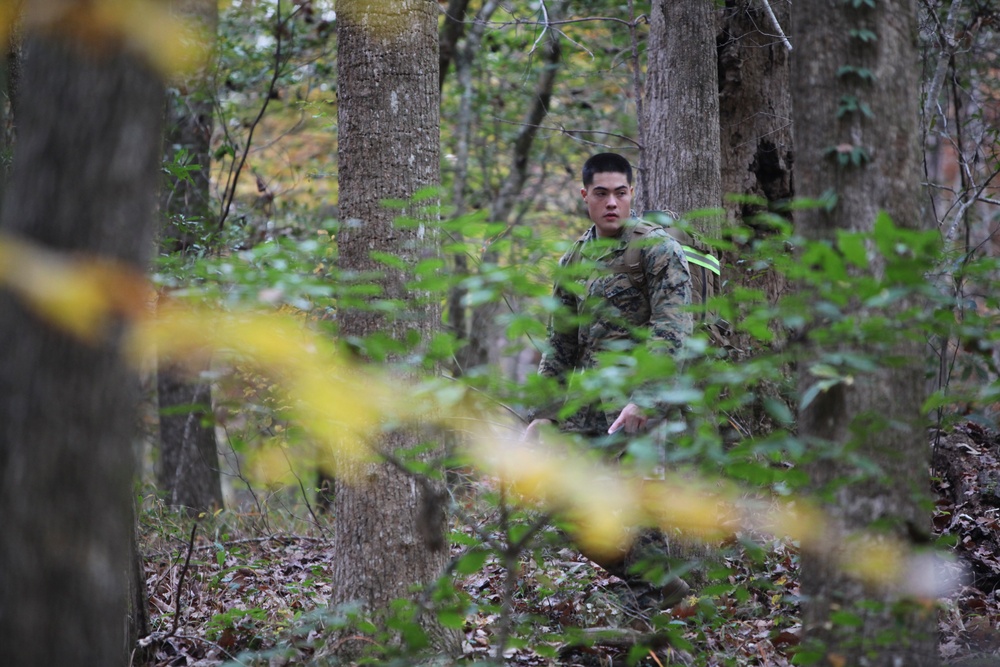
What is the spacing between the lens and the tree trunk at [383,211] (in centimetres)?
438

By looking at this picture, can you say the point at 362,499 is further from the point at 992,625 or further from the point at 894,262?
the point at 992,625

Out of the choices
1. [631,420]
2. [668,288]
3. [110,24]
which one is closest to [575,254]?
[668,288]

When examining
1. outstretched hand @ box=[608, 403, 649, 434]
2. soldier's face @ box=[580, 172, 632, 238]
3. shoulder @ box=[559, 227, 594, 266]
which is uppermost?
soldier's face @ box=[580, 172, 632, 238]

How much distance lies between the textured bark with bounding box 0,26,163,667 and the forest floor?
3.65 feet

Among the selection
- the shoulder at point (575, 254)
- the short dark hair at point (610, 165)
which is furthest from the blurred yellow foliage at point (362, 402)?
the short dark hair at point (610, 165)

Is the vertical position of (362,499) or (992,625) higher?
(362,499)

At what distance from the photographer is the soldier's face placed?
4.97m

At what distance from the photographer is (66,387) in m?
2.38

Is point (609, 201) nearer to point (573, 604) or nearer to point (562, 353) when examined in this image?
point (562, 353)

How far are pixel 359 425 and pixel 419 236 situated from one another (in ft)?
5.75

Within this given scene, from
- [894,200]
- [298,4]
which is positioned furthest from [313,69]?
[894,200]

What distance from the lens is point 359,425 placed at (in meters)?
2.95

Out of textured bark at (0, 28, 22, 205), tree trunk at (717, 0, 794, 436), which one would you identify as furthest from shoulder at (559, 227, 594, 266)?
textured bark at (0, 28, 22, 205)

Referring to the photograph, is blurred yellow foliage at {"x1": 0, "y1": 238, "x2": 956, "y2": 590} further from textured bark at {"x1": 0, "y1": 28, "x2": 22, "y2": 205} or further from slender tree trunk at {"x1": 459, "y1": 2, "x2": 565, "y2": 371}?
slender tree trunk at {"x1": 459, "y1": 2, "x2": 565, "y2": 371}
